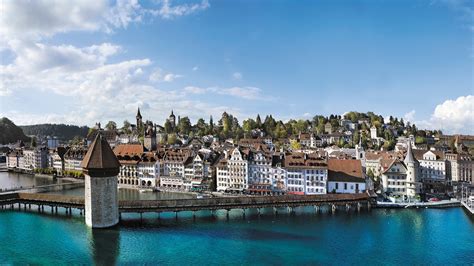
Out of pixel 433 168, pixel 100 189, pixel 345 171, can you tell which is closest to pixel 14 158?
pixel 100 189

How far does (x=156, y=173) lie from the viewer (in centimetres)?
5919

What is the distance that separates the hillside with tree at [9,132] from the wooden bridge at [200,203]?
365ft

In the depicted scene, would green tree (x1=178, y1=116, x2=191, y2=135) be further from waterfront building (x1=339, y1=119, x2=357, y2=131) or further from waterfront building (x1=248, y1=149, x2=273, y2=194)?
waterfront building (x1=248, y1=149, x2=273, y2=194)

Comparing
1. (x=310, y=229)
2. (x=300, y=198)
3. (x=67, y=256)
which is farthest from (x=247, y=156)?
(x=67, y=256)

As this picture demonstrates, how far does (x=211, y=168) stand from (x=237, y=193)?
7.01 metres

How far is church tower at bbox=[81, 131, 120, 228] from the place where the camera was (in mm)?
32031

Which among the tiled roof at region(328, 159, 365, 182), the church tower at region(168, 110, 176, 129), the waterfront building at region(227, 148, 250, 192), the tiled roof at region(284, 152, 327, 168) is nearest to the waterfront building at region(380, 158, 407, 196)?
the tiled roof at region(328, 159, 365, 182)

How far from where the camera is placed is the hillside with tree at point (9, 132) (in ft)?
450

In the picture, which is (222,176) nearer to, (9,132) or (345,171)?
(345,171)

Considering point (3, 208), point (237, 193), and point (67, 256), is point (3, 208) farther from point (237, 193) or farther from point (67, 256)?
point (237, 193)

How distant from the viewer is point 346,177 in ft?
155

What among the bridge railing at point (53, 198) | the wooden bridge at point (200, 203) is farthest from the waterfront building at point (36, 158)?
the bridge railing at point (53, 198)

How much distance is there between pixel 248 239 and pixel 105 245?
11.2 m

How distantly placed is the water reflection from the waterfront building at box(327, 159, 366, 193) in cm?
2771
